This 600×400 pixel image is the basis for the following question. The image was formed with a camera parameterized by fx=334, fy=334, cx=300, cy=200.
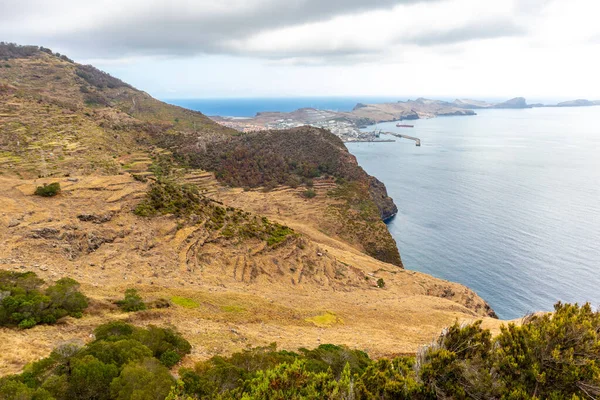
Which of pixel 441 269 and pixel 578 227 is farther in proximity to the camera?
pixel 578 227

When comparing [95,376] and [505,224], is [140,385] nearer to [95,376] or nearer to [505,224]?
[95,376]

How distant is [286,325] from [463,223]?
74.1 m

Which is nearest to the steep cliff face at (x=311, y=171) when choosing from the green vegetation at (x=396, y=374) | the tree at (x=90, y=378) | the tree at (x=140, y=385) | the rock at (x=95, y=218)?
the rock at (x=95, y=218)

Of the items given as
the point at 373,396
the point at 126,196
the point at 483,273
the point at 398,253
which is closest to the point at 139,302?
the point at 373,396

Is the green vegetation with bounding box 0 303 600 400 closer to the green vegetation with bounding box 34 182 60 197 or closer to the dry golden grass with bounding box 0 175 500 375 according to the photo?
the dry golden grass with bounding box 0 175 500 375

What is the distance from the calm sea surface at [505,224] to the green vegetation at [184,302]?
50.2 m

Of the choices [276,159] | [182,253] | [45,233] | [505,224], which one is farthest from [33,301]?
[505,224]

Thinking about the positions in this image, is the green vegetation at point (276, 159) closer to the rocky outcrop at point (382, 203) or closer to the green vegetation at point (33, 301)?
the rocky outcrop at point (382, 203)

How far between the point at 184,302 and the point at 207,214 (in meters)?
16.7

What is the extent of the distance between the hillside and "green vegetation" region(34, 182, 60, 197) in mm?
414

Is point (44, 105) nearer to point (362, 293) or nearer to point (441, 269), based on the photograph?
point (362, 293)

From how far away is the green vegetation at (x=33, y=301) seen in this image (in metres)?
15.8

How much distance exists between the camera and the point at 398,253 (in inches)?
2731

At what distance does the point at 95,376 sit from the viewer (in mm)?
11523
